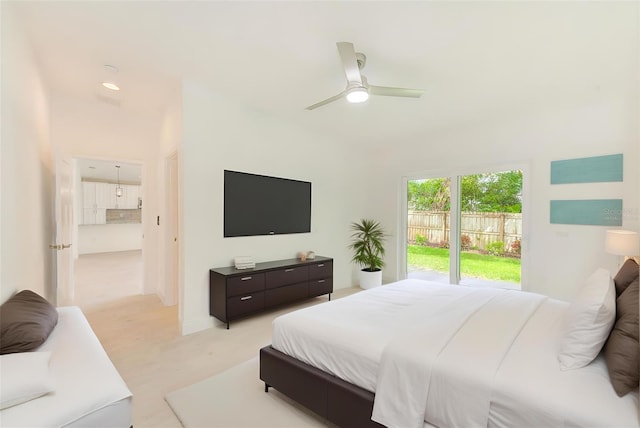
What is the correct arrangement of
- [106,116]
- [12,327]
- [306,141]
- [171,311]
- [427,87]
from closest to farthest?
[12,327] → [427,87] → [171,311] → [106,116] → [306,141]

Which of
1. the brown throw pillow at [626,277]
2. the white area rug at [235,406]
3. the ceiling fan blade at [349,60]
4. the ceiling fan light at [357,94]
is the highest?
the ceiling fan blade at [349,60]

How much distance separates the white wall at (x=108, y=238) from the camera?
8859mm

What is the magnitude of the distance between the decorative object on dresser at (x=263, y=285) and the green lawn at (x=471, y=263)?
188cm

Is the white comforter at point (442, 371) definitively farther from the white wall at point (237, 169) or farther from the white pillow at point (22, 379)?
the white wall at point (237, 169)

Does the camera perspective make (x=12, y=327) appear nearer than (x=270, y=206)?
Yes

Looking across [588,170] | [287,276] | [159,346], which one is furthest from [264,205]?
[588,170]

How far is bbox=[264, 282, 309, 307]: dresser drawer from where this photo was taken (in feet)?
11.9

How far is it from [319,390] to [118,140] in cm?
469

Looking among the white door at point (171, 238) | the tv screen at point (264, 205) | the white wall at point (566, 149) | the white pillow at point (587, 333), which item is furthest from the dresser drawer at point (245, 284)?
the white wall at point (566, 149)

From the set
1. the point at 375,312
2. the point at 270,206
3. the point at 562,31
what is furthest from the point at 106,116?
the point at 562,31

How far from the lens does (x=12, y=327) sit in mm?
1558

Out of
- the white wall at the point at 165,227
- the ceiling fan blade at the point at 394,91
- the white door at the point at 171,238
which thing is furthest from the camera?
the white door at the point at 171,238

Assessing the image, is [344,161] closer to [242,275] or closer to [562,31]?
[242,275]

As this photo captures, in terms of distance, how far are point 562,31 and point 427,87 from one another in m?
1.18
